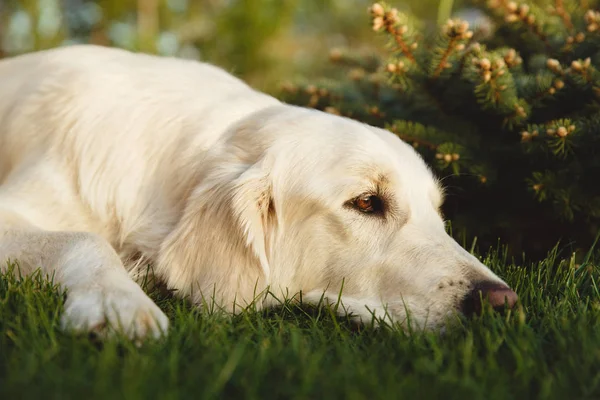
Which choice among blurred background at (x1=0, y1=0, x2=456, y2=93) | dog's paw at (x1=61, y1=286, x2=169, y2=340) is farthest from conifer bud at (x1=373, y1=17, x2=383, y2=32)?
blurred background at (x1=0, y1=0, x2=456, y2=93)

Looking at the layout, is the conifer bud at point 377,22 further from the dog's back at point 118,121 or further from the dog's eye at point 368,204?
the dog's eye at point 368,204

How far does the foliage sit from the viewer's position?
3.09m

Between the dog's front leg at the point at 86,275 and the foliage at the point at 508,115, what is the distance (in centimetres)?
171

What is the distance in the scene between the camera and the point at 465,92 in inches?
134

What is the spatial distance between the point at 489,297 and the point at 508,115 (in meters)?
1.44

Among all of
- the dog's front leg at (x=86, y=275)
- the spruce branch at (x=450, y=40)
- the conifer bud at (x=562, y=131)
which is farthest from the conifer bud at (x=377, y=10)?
the dog's front leg at (x=86, y=275)

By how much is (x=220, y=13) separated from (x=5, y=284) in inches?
473

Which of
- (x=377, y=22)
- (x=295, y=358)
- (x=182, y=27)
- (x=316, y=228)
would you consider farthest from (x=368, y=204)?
(x=182, y=27)

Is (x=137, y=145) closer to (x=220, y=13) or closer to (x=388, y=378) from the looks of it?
(x=388, y=378)

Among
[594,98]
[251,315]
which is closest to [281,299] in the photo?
[251,315]

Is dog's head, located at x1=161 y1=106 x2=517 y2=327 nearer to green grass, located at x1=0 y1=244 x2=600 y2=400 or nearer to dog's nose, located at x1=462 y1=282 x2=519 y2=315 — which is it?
dog's nose, located at x1=462 y1=282 x2=519 y2=315

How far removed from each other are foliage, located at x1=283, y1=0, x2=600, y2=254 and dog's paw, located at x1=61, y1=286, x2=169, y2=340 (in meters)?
1.85

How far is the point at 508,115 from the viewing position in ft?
10.6

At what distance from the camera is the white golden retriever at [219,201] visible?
2.28m
